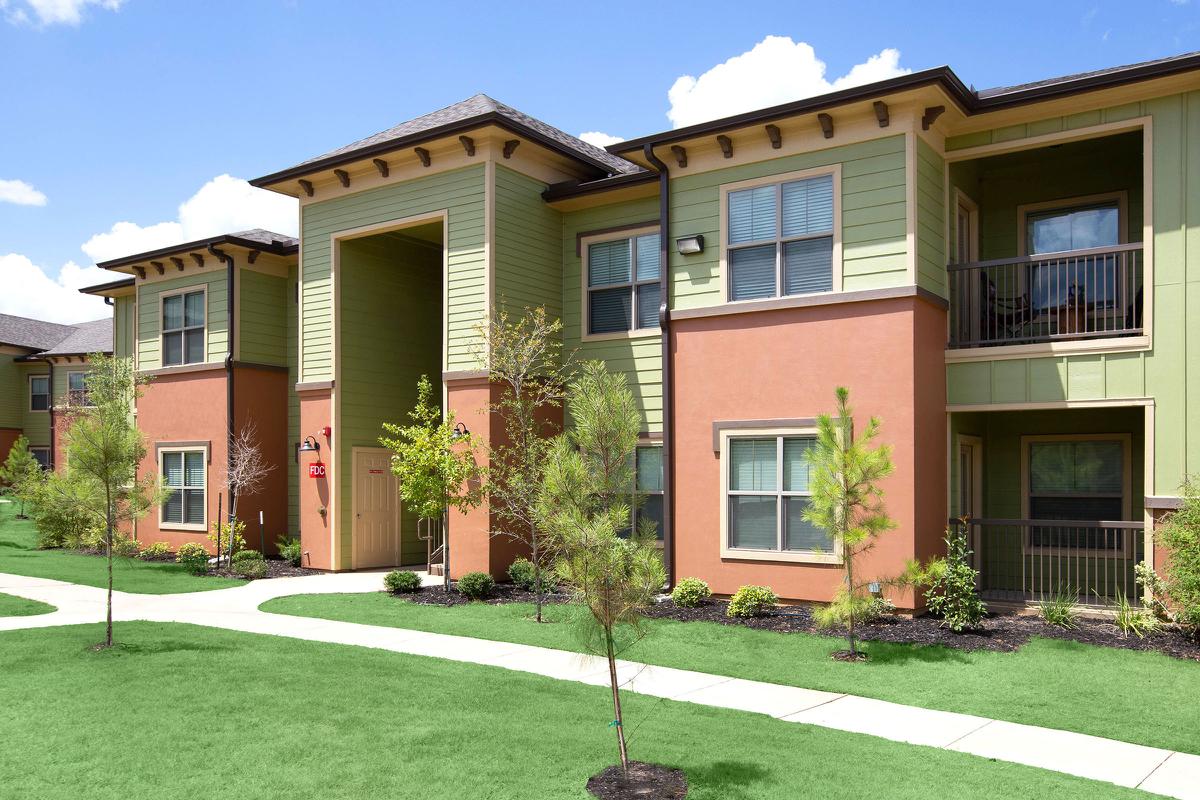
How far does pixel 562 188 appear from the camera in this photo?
14938 millimetres

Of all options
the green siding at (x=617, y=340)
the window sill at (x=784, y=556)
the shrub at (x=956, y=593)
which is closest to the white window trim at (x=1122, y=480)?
the shrub at (x=956, y=593)

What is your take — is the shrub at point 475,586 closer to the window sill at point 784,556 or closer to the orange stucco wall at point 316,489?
the window sill at point 784,556

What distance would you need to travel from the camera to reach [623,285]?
48.3ft

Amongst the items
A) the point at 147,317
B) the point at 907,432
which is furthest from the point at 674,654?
the point at 147,317

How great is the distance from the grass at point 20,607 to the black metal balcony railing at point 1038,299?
1266 cm

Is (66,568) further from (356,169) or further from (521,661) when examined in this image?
(521,661)

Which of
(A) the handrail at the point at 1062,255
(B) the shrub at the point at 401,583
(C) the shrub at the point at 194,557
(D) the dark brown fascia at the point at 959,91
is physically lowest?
(C) the shrub at the point at 194,557

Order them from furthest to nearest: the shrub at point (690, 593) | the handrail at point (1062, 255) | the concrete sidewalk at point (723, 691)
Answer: the shrub at point (690, 593)
the handrail at point (1062, 255)
the concrete sidewalk at point (723, 691)

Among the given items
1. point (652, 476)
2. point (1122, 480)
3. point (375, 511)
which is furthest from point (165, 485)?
point (1122, 480)

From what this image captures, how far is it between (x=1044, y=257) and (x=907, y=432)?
2.85 meters

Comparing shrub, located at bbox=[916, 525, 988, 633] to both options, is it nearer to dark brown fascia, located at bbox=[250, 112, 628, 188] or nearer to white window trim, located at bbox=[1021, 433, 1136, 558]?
white window trim, located at bbox=[1021, 433, 1136, 558]

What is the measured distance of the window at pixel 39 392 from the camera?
125 feet

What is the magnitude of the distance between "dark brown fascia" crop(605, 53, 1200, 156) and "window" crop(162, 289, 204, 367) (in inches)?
492

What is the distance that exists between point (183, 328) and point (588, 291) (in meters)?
10.2
